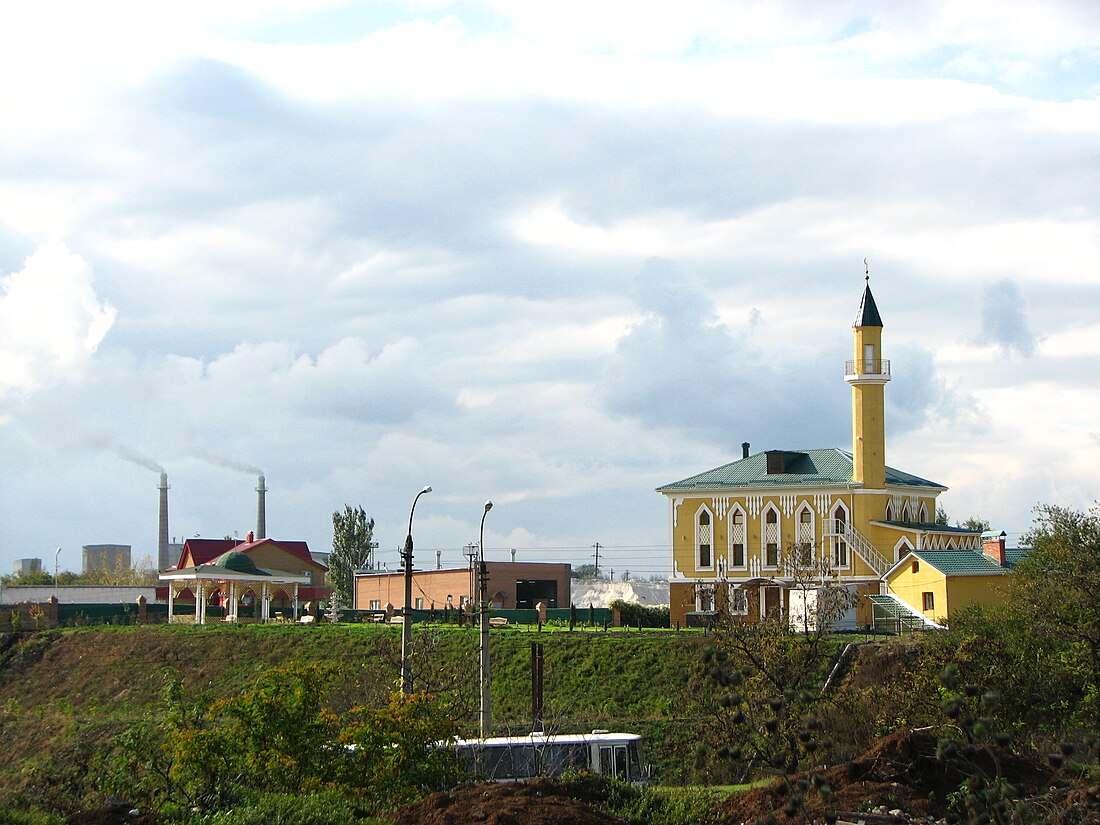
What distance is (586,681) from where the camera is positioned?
4984 centimetres

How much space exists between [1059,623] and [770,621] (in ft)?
21.6

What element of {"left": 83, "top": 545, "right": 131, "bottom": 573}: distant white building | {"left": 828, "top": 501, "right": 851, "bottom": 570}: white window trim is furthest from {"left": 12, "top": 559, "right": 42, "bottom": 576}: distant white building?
{"left": 828, "top": 501, "right": 851, "bottom": 570}: white window trim

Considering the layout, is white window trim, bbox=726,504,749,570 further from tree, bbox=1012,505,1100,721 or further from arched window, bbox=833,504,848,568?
tree, bbox=1012,505,1100,721

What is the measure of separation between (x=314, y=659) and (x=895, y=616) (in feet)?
81.6

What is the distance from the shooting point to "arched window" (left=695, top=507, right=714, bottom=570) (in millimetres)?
69625

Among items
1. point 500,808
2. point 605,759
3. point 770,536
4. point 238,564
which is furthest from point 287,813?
point 238,564

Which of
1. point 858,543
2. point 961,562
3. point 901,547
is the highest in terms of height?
point 858,543

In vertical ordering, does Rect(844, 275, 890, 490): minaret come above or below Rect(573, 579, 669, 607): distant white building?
above

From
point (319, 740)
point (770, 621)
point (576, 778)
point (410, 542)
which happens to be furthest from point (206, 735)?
point (770, 621)

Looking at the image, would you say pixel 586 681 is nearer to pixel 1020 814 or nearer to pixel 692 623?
pixel 692 623

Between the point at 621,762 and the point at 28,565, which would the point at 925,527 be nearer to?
the point at 621,762

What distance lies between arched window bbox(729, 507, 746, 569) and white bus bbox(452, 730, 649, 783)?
1493 inches

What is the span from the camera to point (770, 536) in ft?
224

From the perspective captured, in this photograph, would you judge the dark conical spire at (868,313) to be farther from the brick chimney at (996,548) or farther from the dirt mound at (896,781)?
the dirt mound at (896,781)
